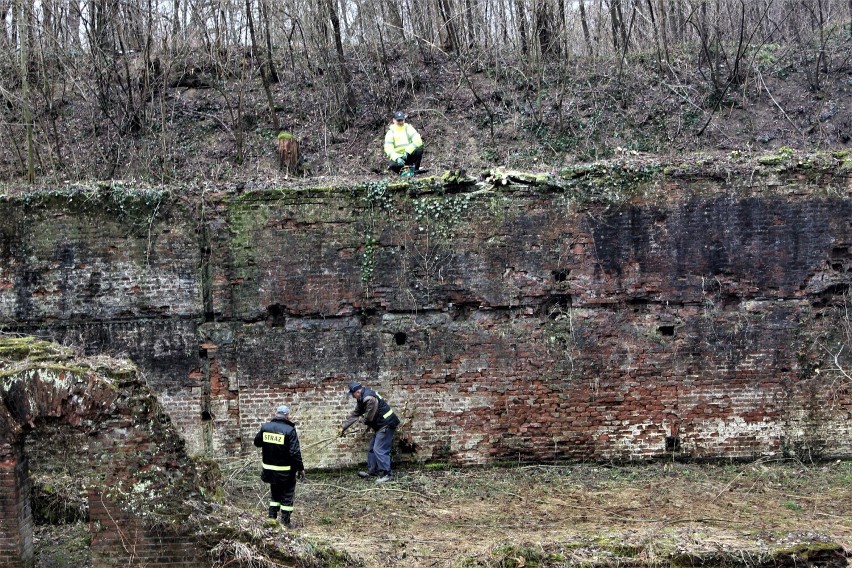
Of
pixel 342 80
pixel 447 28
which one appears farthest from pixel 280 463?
pixel 447 28

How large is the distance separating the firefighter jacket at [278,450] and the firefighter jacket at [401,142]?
16.9 feet

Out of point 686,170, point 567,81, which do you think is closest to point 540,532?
point 686,170

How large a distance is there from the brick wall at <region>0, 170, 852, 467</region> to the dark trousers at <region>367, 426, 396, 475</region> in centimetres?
36

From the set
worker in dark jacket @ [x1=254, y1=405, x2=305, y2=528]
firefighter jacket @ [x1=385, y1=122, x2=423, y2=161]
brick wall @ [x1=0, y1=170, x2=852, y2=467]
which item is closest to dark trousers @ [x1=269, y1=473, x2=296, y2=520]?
worker in dark jacket @ [x1=254, y1=405, x2=305, y2=528]

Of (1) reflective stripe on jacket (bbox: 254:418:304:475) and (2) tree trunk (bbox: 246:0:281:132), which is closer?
(1) reflective stripe on jacket (bbox: 254:418:304:475)

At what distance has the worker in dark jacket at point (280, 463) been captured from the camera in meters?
8.08

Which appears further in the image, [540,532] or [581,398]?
[581,398]

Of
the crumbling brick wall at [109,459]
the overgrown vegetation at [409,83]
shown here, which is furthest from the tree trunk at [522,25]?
the crumbling brick wall at [109,459]

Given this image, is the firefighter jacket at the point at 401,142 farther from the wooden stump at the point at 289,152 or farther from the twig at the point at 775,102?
the twig at the point at 775,102

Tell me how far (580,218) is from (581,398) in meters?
2.38

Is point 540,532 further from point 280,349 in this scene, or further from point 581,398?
point 280,349

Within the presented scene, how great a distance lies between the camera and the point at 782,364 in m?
10.1

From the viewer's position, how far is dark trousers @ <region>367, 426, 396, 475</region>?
990 centimetres

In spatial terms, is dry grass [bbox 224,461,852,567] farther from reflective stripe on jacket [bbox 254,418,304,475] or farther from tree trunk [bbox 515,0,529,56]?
tree trunk [bbox 515,0,529,56]
